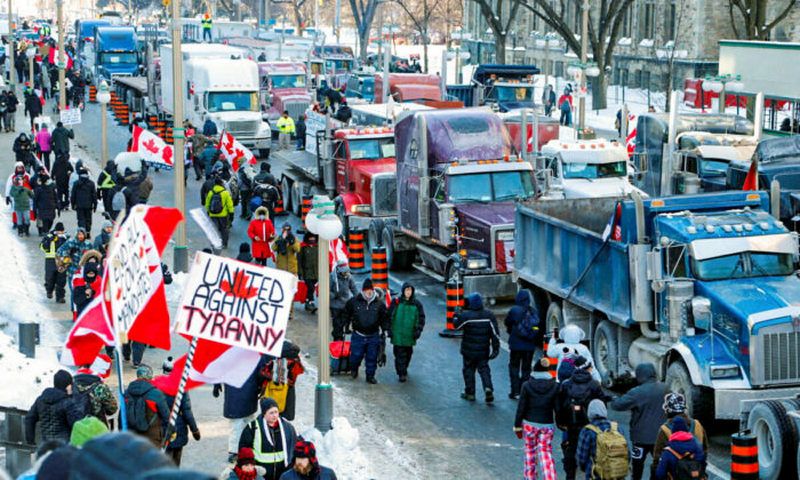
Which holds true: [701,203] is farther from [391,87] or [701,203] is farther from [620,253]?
[391,87]

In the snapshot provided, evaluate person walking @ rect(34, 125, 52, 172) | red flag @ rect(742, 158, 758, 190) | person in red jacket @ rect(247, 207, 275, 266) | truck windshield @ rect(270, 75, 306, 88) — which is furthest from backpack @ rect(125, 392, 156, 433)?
truck windshield @ rect(270, 75, 306, 88)

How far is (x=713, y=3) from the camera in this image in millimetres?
66188

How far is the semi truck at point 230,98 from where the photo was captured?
43094mm

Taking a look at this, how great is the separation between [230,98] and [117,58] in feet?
81.0

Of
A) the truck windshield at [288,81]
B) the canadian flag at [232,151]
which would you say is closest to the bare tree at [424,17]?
the truck windshield at [288,81]

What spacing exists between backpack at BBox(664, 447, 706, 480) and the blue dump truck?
3114 millimetres

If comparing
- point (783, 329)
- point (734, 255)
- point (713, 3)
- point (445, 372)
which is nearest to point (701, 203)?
point (734, 255)

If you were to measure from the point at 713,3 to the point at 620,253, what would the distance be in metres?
50.7

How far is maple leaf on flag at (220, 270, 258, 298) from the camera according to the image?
13.2 meters

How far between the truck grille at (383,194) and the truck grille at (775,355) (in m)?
12.8

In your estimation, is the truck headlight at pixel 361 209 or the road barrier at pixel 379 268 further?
the truck headlight at pixel 361 209

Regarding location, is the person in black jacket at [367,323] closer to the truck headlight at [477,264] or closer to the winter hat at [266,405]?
the truck headlight at [477,264]

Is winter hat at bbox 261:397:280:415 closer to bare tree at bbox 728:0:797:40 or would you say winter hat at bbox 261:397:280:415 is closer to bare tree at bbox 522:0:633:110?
bare tree at bbox 522:0:633:110

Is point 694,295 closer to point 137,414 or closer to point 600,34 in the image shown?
point 137,414
